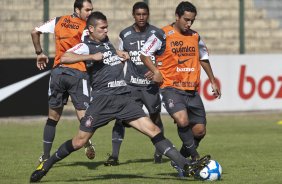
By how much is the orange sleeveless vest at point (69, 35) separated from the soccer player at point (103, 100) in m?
2.09

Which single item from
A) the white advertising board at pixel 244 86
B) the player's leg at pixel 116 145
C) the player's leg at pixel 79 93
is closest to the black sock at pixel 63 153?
the player's leg at pixel 79 93

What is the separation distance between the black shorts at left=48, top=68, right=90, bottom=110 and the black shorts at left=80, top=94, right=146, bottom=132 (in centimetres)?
218

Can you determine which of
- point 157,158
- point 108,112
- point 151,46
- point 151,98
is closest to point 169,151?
point 108,112

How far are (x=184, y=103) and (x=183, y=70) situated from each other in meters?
0.45

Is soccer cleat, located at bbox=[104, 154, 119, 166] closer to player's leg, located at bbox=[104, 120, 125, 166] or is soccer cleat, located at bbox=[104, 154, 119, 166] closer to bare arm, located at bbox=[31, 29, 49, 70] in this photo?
player's leg, located at bbox=[104, 120, 125, 166]

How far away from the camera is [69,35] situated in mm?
12742

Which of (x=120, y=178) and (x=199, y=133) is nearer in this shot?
(x=120, y=178)

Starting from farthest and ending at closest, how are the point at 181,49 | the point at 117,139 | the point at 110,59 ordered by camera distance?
the point at 117,139
the point at 181,49
the point at 110,59

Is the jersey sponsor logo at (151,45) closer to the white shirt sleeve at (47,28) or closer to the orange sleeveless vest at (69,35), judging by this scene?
the orange sleeveless vest at (69,35)

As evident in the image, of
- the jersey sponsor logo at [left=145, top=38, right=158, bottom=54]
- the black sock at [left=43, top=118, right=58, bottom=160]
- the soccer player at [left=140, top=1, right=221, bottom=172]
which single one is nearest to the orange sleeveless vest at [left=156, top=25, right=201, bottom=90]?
the soccer player at [left=140, top=1, right=221, bottom=172]

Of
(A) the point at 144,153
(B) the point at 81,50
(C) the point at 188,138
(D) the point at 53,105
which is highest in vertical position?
(B) the point at 81,50

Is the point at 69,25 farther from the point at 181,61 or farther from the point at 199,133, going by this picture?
the point at 199,133

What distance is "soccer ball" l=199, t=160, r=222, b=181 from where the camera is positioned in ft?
34.1

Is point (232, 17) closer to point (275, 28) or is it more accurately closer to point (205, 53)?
point (275, 28)
